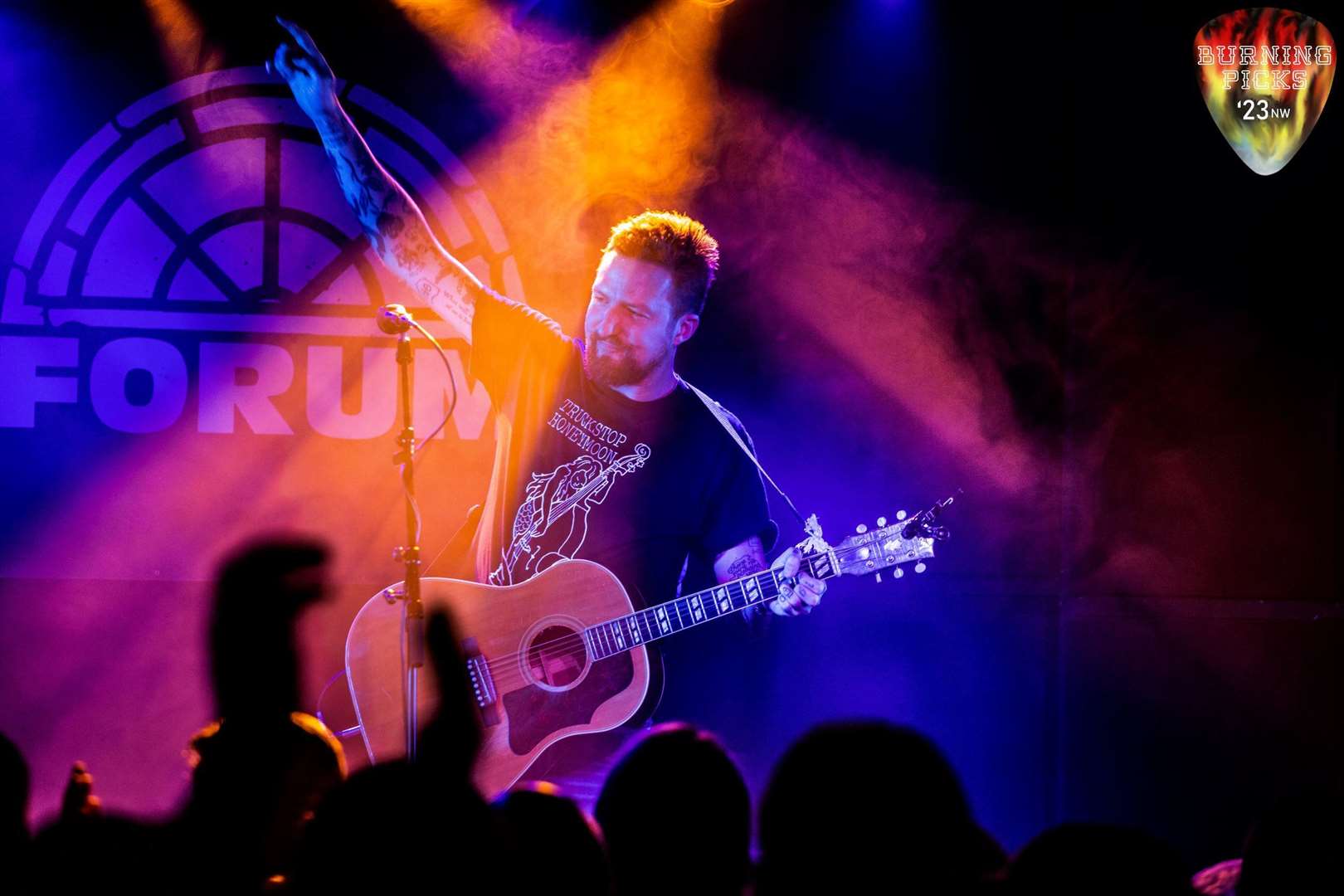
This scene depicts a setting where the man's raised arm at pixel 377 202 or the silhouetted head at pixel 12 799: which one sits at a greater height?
the man's raised arm at pixel 377 202

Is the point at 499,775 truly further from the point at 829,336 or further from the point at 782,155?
the point at 782,155

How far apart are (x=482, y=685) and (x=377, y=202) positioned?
203 centimetres

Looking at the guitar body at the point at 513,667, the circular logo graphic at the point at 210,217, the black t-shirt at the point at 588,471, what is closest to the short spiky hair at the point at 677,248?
the black t-shirt at the point at 588,471

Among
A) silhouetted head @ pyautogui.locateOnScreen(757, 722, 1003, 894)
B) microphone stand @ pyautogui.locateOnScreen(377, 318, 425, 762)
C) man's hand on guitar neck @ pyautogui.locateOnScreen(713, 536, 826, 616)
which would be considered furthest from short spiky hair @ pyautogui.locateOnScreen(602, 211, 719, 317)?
silhouetted head @ pyautogui.locateOnScreen(757, 722, 1003, 894)

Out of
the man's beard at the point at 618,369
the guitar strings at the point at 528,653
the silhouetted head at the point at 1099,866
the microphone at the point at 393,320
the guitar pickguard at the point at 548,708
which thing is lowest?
the guitar pickguard at the point at 548,708

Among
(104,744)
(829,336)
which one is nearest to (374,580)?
(104,744)

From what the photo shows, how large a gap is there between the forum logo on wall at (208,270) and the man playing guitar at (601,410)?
11 cm

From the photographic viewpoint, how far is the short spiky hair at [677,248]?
4.79m

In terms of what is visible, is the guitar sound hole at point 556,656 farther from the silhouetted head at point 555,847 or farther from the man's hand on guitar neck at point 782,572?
the silhouetted head at point 555,847

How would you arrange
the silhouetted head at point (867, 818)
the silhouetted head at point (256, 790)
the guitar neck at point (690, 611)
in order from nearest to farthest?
the silhouetted head at point (867, 818) < the silhouetted head at point (256, 790) < the guitar neck at point (690, 611)

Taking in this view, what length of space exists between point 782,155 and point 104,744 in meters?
3.73

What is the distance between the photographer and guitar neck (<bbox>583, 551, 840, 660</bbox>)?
4.46 meters

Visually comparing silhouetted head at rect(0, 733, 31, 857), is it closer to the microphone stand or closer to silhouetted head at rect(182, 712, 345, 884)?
silhouetted head at rect(182, 712, 345, 884)

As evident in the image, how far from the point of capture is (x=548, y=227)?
4.82 metres
